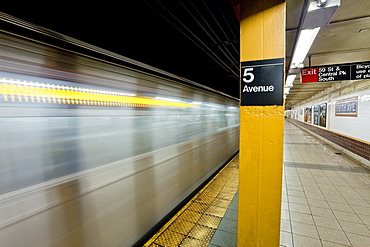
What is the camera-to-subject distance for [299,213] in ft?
9.93

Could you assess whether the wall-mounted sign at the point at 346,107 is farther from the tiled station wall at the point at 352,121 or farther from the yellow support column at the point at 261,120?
the yellow support column at the point at 261,120

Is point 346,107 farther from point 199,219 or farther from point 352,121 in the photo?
point 199,219

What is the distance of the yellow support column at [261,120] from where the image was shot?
1.51 meters

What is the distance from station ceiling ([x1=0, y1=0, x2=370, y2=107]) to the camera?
228cm

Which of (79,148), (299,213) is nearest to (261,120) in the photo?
(79,148)

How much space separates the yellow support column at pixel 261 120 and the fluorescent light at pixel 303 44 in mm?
1788

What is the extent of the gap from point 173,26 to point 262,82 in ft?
5.42

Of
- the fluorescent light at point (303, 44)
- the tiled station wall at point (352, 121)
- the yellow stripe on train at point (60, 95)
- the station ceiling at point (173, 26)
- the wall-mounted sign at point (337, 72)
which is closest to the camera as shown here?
the yellow stripe on train at point (60, 95)

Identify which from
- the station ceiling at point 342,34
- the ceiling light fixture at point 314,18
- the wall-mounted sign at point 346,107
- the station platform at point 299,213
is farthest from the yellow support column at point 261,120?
the wall-mounted sign at point 346,107

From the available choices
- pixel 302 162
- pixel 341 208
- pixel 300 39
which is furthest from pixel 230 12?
pixel 302 162

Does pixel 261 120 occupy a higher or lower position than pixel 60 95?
lower

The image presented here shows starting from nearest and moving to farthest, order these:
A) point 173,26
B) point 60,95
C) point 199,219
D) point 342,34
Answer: point 60,95
point 173,26
point 199,219
point 342,34

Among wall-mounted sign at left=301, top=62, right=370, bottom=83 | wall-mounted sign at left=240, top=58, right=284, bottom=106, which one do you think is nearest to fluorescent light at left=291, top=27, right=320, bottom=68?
wall-mounted sign at left=301, top=62, right=370, bottom=83

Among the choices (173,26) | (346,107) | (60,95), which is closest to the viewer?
(60,95)
